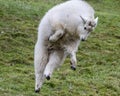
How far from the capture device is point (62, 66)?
14.9m

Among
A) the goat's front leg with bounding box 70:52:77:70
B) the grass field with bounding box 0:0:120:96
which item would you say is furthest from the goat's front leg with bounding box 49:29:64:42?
the grass field with bounding box 0:0:120:96

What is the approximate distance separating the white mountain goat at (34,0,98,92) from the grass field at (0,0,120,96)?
234 centimetres

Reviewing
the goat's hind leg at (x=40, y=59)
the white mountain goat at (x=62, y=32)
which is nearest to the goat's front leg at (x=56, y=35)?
the white mountain goat at (x=62, y=32)

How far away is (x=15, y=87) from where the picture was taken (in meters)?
11.3

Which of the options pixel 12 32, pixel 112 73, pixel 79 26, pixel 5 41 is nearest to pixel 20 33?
pixel 12 32

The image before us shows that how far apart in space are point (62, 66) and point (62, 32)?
702 centimetres

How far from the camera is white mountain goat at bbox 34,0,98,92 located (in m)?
7.76

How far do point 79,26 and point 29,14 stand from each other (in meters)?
13.6

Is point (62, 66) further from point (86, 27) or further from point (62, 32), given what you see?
point (86, 27)

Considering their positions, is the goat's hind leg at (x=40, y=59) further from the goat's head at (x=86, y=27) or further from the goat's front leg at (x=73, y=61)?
Answer: the goat's head at (x=86, y=27)

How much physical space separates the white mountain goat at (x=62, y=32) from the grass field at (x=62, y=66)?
2344 mm

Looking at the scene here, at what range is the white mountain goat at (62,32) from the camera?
25.5 feet

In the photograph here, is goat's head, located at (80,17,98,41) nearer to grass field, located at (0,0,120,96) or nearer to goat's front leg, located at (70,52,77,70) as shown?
goat's front leg, located at (70,52,77,70)

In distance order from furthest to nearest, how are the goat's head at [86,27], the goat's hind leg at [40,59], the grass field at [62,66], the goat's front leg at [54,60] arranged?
the grass field at [62,66] → the goat's hind leg at [40,59] → the goat's front leg at [54,60] → the goat's head at [86,27]
